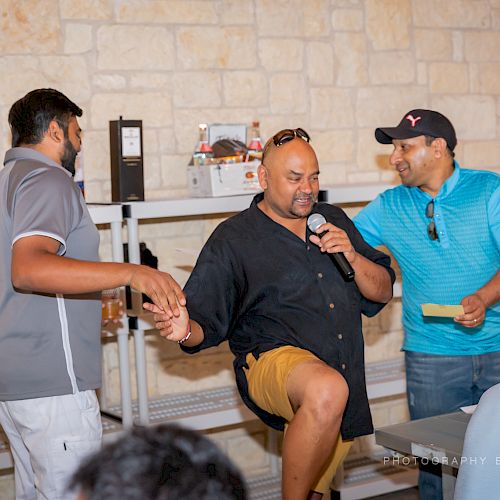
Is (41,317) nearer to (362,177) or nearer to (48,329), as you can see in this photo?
(48,329)

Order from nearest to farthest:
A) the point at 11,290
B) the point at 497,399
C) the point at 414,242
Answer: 1. the point at 497,399
2. the point at 11,290
3. the point at 414,242

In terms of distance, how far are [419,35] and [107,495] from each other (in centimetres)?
430

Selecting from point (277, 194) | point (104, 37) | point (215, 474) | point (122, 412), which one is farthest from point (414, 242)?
point (215, 474)

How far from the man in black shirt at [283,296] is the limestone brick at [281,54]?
139 cm

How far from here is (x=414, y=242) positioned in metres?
3.47

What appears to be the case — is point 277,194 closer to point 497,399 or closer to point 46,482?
point 46,482

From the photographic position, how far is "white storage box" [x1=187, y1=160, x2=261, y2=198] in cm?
403

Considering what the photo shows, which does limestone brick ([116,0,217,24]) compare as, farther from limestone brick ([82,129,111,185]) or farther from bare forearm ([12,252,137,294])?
bare forearm ([12,252,137,294])

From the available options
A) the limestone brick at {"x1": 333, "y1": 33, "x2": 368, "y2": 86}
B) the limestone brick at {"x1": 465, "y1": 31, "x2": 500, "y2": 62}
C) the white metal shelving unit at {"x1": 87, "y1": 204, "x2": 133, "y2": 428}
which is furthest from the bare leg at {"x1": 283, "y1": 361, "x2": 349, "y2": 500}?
the limestone brick at {"x1": 465, "y1": 31, "x2": 500, "y2": 62}

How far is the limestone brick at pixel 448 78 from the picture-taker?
199 inches

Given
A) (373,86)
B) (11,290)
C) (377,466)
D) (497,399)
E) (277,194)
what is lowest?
(377,466)

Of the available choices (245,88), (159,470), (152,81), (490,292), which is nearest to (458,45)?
(245,88)

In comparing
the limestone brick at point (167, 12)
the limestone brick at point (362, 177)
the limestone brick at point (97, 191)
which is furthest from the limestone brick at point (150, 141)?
the limestone brick at point (362, 177)

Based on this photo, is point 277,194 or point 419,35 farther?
point 419,35
